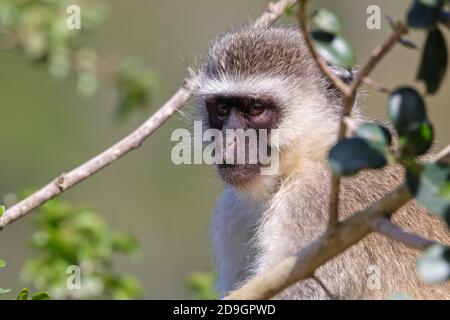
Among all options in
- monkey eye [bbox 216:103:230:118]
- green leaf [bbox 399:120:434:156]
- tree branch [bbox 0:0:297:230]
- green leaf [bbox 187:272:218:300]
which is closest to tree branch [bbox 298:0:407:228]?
green leaf [bbox 399:120:434:156]

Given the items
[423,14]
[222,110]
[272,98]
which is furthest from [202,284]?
[423,14]

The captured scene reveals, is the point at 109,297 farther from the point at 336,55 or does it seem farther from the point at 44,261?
the point at 336,55

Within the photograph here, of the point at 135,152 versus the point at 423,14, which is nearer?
the point at 423,14

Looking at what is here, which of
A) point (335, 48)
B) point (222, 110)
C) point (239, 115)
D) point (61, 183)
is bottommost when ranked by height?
point (335, 48)

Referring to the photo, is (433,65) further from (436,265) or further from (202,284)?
(202,284)

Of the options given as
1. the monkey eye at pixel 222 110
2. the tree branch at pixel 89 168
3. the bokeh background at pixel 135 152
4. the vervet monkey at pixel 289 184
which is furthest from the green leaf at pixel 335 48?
the bokeh background at pixel 135 152

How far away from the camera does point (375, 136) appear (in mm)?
2523

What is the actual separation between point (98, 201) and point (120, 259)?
151cm

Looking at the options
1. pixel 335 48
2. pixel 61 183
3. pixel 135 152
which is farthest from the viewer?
pixel 135 152

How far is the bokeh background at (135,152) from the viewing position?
12961mm

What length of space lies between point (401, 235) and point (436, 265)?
178mm

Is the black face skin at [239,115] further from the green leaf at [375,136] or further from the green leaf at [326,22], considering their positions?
the green leaf at [375,136]

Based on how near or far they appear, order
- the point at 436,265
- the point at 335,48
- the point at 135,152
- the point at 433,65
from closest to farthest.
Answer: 1. the point at 436,265
2. the point at 433,65
3. the point at 335,48
4. the point at 135,152

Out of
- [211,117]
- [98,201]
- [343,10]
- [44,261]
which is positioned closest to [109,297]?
[44,261]
